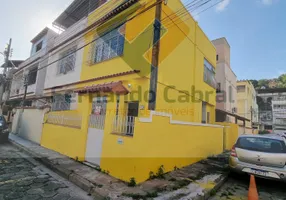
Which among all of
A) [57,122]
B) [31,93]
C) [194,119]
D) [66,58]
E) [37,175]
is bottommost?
[37,175]

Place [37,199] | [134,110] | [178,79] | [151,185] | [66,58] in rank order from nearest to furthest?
[37,199], [151,185], [134,110], [178,79], [66,58]

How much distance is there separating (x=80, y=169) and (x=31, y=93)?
12.9 meters

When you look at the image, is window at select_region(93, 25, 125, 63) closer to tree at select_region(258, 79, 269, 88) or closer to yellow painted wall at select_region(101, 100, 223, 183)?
yellow painted wall at select_region(101, 100, 223, 183)

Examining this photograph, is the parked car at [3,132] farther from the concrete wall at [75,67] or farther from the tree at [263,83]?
the tree at [263,83]

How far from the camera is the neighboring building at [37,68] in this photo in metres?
14.7

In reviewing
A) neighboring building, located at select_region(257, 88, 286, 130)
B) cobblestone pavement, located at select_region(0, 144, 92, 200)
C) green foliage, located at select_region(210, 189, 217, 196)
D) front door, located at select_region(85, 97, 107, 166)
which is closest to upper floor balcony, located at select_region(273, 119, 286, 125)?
neighboring building, located at select_region(257, 88, 286, 130)

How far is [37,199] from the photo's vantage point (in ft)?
12.6

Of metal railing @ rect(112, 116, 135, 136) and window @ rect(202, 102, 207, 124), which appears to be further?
window @ rect(202, 102, 207, 124)

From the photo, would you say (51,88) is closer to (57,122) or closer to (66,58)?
(66,58)

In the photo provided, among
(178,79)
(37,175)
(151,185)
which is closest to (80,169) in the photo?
(37,175)

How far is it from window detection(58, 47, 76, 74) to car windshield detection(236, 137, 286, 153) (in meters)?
9.90

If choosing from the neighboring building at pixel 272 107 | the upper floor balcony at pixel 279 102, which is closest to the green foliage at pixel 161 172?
the neighboring building at pixel 272 107

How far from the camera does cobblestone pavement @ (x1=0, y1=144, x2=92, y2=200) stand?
4035mm

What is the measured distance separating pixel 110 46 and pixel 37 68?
11271 millimetres
